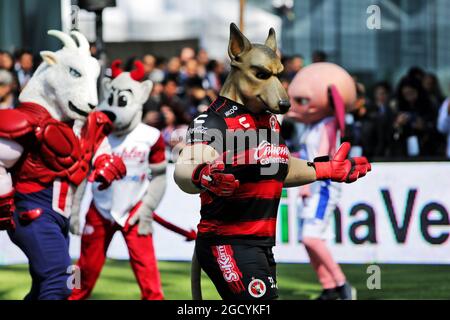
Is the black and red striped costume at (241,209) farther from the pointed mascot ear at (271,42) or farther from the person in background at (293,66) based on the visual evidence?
the person in background at (293,66)

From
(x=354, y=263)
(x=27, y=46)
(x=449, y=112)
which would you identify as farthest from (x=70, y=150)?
(x=27, y=46)

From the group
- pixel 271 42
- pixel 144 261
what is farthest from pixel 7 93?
pixel 271 42

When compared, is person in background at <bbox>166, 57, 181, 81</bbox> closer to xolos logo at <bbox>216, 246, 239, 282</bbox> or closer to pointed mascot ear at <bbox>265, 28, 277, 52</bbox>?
pointed mascot ear at <bbox>265, 28, 277, 52</bbox>

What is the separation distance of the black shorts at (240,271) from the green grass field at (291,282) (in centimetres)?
360

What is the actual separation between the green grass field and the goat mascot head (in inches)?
105

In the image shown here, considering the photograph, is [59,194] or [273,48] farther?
[59,194]

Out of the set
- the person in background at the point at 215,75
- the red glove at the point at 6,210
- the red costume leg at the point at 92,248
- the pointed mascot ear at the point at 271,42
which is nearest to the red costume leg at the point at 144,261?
the red costume leg at the point at 92,248

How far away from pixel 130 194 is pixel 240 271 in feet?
11.5

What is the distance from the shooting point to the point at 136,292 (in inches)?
456

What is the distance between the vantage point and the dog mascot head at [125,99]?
34.0 ft

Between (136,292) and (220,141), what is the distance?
4764 millimetres

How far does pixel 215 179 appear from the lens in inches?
262

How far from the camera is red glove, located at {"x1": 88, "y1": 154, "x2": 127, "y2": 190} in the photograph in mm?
9320
